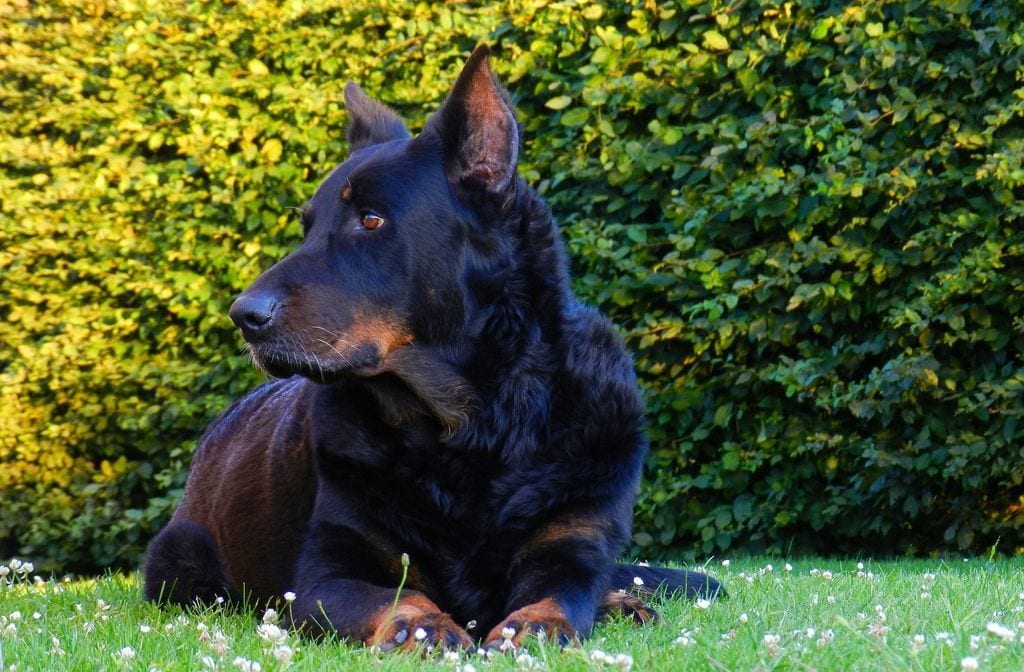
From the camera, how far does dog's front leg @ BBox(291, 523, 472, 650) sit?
121 inches

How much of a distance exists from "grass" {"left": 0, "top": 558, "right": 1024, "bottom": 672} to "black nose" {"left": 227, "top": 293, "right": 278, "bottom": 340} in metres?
0.80

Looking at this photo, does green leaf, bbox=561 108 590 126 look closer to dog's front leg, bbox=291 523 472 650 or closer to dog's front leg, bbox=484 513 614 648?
dog's front leg, bbox=484 513 614 648

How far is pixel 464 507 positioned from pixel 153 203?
4.79 meters

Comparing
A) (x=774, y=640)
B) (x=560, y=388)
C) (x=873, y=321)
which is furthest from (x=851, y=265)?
(x=774, y=640)

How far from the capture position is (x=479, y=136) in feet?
12.4

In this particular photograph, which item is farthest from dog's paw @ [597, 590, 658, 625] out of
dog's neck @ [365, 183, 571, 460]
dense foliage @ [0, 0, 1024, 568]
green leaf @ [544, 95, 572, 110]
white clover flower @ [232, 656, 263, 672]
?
green leaf @ [544, 95, 572, 110]

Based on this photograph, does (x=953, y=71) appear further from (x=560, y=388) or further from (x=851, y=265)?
(x=560, y=388)

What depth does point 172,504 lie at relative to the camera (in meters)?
7.26

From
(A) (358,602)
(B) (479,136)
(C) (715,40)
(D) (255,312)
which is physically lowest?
(A) (358,602)

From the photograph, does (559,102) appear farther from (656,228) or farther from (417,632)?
(417,632)

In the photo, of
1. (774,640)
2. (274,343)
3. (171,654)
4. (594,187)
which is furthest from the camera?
(594,187)

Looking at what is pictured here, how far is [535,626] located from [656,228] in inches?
146

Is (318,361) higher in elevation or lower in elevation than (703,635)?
higher

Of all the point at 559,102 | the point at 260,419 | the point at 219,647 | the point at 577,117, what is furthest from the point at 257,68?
the point at 219,647
